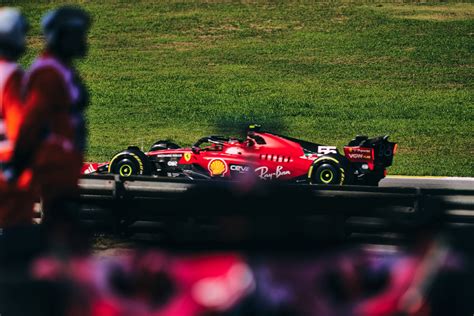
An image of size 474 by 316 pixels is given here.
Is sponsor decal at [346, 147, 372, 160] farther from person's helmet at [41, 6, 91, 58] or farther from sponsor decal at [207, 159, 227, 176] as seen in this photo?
person's helmet at [41, 6, 91, 58]

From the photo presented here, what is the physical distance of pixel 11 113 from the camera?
506 cm

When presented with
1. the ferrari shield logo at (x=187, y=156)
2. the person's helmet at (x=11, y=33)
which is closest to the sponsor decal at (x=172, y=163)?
the ferrari shield logo at (x=187, y=156)

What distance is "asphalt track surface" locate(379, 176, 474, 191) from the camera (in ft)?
74.8

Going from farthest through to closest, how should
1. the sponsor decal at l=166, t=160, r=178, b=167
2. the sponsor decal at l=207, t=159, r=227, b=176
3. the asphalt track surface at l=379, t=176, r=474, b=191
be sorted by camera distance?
the asphalt track surface at l=379, t=176, r=474, b=191
the sponsor decal at l=166, t=160, r=178, b=167
the sponsor decal at l=207, t=159, r=227, b=176

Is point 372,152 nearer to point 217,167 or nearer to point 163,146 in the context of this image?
point 217,167

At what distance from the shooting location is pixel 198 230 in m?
4.25

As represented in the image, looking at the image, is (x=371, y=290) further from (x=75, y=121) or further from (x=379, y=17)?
(x=379, y=17)

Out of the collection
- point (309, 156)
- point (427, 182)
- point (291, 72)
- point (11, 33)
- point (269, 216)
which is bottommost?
point (427, 182)

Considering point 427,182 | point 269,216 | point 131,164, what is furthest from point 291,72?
point 269,216

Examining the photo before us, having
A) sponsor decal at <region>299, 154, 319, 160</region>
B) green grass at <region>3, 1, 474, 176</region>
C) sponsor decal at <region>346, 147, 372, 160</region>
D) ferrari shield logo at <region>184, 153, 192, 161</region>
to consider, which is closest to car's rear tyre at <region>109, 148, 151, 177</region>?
ferrari shield logo at <region>184, 153, 192, 161</region>

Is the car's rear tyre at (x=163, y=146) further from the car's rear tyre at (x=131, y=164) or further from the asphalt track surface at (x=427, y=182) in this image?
the asphalt track surface at (x=427, y=182)

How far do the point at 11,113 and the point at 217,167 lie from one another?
46.6 feet

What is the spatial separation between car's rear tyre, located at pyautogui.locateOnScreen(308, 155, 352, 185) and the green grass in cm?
765

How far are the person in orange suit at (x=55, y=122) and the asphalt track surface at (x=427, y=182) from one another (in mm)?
17799
